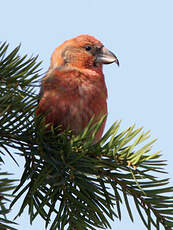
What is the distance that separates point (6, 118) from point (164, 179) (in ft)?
2.09

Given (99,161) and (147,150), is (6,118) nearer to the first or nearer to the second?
(99,161)

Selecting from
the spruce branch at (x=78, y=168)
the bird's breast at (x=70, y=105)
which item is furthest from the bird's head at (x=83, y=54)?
the spruce branch at (x=78, y=168)

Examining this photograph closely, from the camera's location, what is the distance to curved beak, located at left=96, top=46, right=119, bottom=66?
270 cm

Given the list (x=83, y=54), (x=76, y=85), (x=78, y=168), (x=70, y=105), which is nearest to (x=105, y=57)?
(x=83, y=54)

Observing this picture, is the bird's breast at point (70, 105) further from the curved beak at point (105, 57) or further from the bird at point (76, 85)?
the curved beak at point (105, 57)

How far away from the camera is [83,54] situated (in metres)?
2.68

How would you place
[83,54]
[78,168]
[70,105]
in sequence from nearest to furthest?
[78,168] → [70,105] → [83,54]

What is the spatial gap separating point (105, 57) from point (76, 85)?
64 centimetres

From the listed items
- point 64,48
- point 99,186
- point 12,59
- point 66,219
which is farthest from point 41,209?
point 64,48

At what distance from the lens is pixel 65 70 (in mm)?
2334

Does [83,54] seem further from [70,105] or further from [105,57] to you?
[70,105]

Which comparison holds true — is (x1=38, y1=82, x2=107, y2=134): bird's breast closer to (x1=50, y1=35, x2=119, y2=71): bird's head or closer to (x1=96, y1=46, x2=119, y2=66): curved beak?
(x1=50, y1=35, x2=119, y2=71): bird's head

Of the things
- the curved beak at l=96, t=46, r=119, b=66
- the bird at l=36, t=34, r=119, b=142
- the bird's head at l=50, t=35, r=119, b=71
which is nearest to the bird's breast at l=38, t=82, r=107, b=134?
the bird at l=36, t=34, r=119, b=142

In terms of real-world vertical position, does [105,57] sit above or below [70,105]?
above
